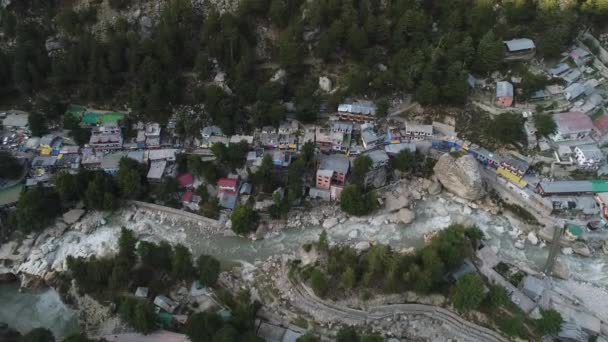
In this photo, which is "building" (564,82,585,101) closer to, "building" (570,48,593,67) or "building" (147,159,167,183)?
"building" (570,48,593,67)

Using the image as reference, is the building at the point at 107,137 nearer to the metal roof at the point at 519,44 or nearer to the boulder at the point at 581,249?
the metal roof at the point at 519,44

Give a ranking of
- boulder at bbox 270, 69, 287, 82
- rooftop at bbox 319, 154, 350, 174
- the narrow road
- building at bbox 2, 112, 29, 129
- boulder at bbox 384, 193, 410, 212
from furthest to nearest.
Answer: boulder at bbox 270, 69, 287, 82 < building at bbox 2, 112, 29, 129 < rooftop at bbox 319, 154, 350, 174 < boulder at bbox 384, 193, 410, 212 < the narrow road

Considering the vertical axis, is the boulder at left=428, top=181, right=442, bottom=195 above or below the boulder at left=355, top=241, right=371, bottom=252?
above

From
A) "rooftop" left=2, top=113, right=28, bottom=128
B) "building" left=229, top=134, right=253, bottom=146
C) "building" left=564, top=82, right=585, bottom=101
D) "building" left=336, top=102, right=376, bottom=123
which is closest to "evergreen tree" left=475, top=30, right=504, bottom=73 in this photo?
"building" left=564, top=82, right=585, bottom=101

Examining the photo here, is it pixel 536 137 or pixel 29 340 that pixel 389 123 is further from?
pixel 29 340

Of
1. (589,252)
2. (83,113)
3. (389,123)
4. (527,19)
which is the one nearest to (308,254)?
(389,123)

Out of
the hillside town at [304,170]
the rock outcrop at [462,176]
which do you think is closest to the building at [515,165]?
the hillside town at [304,170]

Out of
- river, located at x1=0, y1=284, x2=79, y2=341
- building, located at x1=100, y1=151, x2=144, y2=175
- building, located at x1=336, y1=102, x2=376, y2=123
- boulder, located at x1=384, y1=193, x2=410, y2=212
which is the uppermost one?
building, located at x1=336, y1=102, x2=376, y2=123
